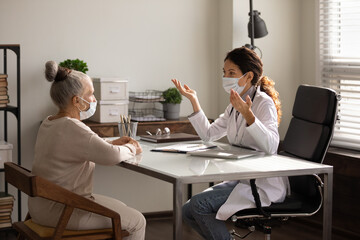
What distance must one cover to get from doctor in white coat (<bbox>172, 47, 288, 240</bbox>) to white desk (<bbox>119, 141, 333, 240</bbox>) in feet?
0.46

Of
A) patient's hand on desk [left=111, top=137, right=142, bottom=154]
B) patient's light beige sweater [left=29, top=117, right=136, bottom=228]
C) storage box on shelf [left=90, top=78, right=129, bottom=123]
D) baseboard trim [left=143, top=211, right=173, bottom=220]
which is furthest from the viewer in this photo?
baseboard trim [left=143, top=211, right=173, bottom=220]

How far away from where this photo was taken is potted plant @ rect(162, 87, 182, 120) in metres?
4.38

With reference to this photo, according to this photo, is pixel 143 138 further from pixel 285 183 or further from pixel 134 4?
pixel 134 4

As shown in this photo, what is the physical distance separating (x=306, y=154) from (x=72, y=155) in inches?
46.1

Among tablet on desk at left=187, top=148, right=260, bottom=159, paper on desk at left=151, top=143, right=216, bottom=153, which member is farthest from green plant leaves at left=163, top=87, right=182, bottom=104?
tablet on desk at left=187, top=148, right=260, bottom=159

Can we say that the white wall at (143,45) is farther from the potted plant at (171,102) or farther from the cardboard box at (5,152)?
the cardboard box at (5,152)

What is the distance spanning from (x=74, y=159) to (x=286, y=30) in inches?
103

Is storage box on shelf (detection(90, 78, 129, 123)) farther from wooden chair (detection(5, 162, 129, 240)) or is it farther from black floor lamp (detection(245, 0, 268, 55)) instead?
wooden chair (detection(5, 162, 129, 240))

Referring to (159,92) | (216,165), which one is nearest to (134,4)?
(159,92)

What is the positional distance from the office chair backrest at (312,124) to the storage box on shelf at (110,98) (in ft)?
4.44

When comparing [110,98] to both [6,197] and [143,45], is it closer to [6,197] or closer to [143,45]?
[143,45]

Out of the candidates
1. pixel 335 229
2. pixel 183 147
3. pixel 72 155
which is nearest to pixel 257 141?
pixel 183 147

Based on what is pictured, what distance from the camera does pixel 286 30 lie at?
4656mm

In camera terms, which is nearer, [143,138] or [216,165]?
[216,165]
